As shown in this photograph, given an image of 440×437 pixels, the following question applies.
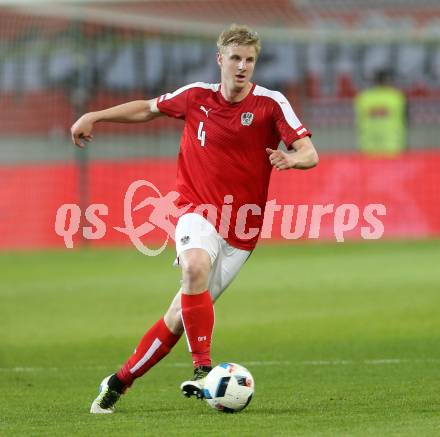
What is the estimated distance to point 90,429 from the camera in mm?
7281

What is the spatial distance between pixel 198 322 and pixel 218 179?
94 cm

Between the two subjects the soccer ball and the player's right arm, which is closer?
the soccer ball

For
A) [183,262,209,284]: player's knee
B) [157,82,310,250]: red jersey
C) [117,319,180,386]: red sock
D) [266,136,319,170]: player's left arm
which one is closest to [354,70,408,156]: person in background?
[157,82,310,250]: red jersey

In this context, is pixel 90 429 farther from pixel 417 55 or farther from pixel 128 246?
pixel 417 55

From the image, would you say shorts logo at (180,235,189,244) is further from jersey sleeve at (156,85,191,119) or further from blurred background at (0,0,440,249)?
blurred background at (0,0,440,249)

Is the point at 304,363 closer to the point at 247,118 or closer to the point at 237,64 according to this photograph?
the point at 247,118

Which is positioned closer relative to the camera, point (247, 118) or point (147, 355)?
point (147, 355)

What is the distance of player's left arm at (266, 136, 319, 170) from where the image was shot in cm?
757

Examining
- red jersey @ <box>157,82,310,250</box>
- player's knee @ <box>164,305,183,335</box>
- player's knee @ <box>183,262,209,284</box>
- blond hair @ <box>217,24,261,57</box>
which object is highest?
blond hair @ <box>217,24,261,57</box>

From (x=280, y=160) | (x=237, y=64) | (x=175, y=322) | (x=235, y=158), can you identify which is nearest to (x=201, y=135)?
(x=235, y=158)

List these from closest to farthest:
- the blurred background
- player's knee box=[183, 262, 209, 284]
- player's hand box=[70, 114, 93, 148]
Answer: player's knee box=[183, 262, 209, 284]
player's hand box=[70, 114, 93, 148]
the blurred background

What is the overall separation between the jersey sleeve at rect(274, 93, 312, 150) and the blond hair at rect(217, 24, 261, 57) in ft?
1.27

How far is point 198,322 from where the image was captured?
25.9 ft

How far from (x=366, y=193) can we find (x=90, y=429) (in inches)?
705
